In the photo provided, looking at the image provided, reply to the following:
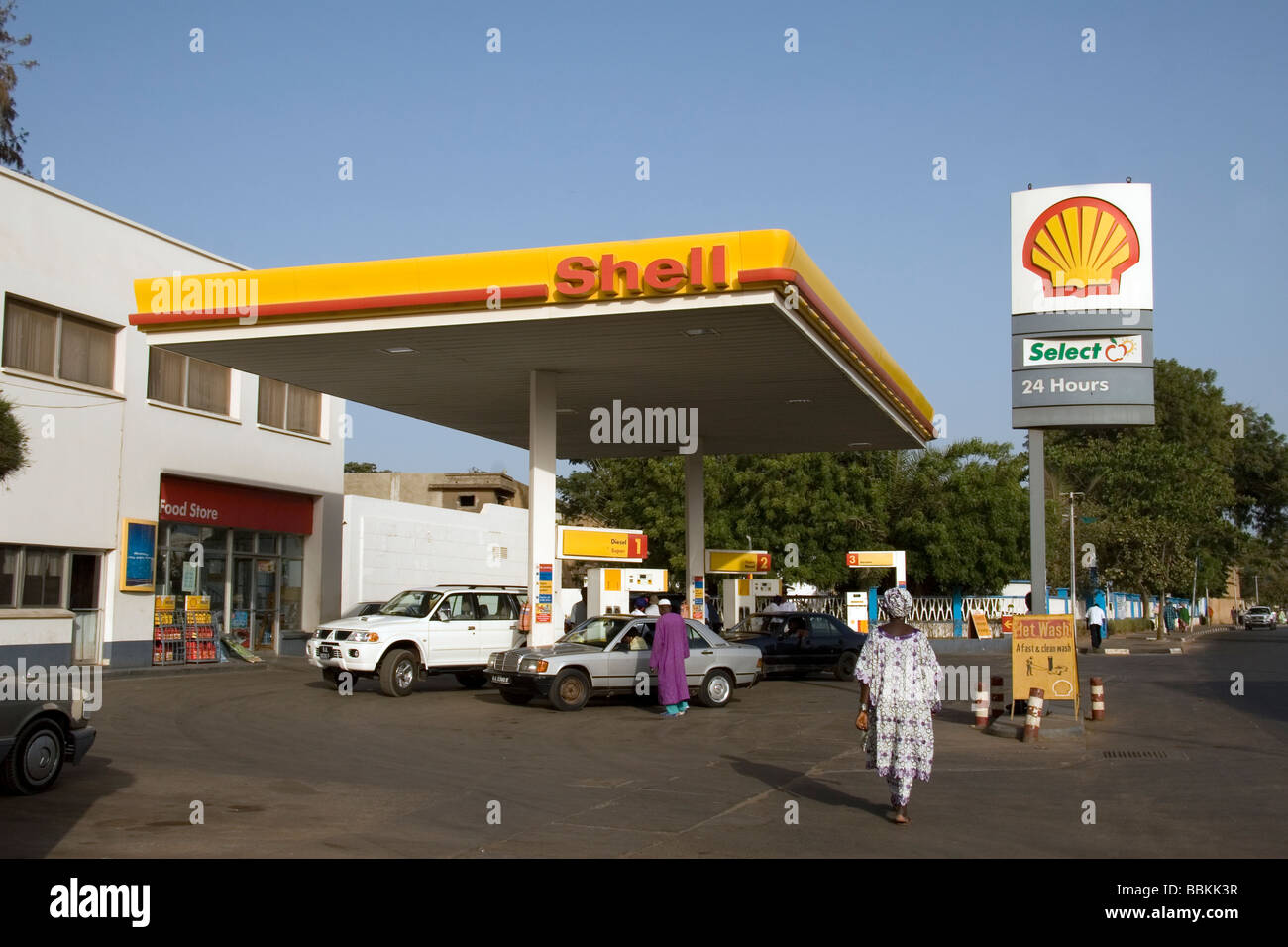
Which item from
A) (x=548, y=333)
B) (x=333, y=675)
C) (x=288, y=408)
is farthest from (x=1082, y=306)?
(x=288, y=408)

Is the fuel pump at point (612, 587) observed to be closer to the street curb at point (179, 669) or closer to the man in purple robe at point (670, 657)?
the street curb at point (179, 669)

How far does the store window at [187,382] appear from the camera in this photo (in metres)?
27.0

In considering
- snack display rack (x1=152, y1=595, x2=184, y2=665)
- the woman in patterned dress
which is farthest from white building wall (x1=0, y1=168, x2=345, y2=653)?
the woman in patterned dress

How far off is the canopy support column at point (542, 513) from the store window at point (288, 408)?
1069 cm

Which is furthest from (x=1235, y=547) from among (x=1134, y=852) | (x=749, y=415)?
(x=1134, y=852)

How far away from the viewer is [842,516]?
44.7 meters

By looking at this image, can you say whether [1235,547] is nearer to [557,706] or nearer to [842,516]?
[842,516]

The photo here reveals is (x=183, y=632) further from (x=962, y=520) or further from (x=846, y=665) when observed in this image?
(x=962, y=520)

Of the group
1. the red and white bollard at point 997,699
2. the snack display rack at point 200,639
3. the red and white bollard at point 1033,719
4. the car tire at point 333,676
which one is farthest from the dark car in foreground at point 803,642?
the snack display rack at point 200,639

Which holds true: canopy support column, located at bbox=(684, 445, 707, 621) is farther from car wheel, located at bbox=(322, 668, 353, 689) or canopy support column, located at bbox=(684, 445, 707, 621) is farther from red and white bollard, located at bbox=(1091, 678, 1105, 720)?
red and white bollard, located at bbox=(1091, 678, 1105, 720)

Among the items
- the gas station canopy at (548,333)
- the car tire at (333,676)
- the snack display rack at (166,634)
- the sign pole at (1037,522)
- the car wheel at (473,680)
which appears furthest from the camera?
the snack display rack at (166,634)

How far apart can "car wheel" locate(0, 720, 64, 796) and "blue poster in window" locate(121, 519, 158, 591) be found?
15775mm

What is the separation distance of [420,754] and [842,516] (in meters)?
32.8

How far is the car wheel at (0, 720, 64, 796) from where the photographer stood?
33.1ft
